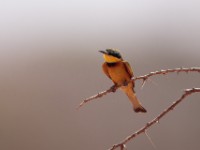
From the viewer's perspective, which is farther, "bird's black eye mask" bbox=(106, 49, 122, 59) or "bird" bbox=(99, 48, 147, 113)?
"bird's black eye mask" bbox=(106, 49, 122, 59)

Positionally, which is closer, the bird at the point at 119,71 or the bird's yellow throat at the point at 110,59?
the bird at the point at 119,71

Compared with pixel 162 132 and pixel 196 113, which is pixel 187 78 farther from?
pixel 162 132

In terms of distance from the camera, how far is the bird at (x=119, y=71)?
2.89 meters

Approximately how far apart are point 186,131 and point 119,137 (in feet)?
3.56

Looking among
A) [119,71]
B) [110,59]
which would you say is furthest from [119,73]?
[110,59]

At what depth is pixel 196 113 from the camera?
393 inches

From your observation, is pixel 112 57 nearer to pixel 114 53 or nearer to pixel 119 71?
pixel 114 53

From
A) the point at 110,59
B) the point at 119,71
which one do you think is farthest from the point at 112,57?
the point at 119,71

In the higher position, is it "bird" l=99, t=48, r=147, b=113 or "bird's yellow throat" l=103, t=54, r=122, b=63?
"bird's yellow throat" l=103, t=54, r=122, b=63

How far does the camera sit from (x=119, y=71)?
2.95 metres

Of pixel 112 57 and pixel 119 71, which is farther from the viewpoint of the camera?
pixel 112 57

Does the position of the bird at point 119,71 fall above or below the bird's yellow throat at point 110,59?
below

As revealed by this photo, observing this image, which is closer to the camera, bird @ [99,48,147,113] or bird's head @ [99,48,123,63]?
bird @ [99,48,147,113]

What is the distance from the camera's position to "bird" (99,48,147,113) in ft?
9.48
